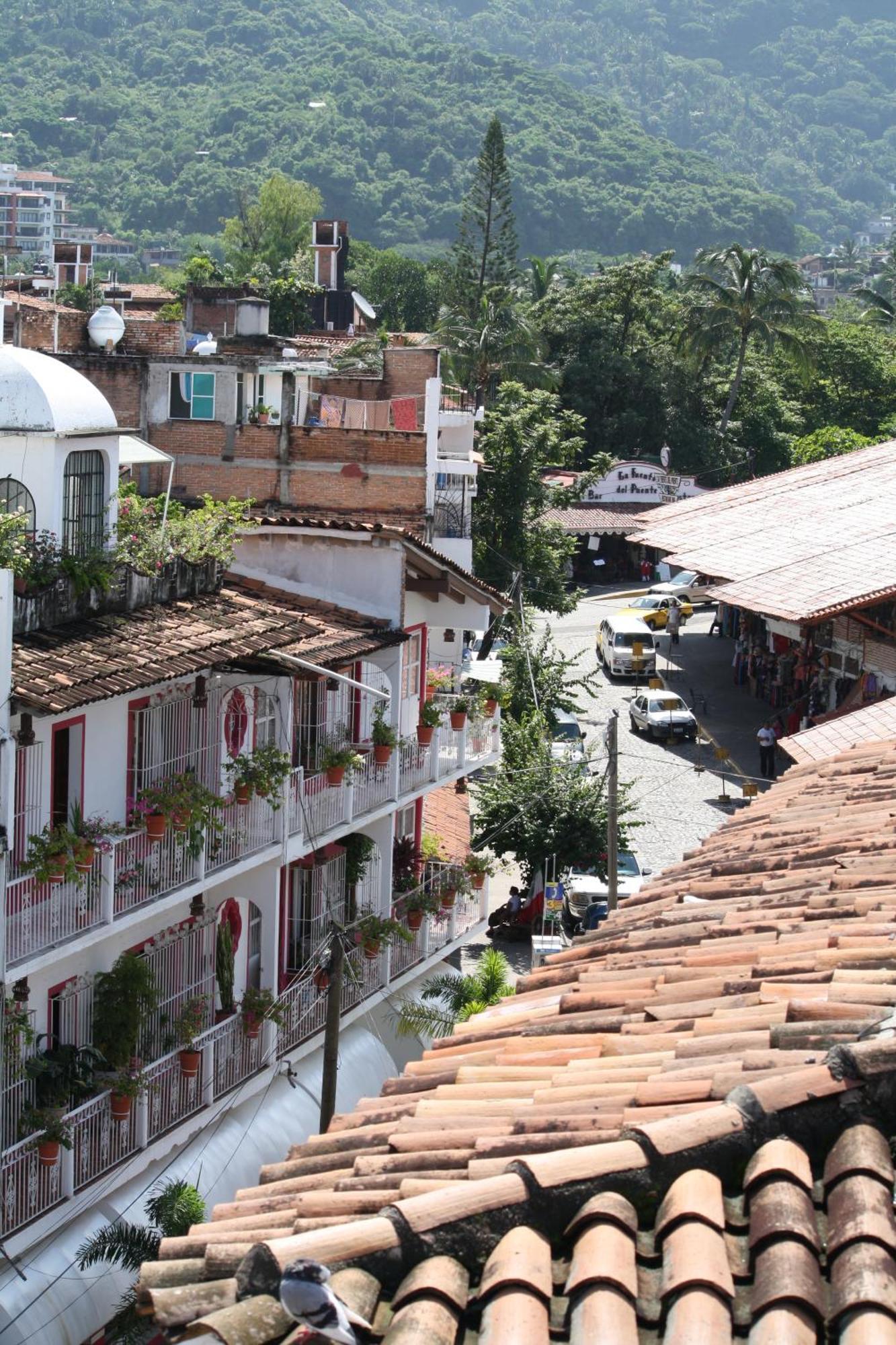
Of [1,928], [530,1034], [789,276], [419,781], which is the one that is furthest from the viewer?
[789,276]

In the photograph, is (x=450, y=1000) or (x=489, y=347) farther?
(x=489, y=347)

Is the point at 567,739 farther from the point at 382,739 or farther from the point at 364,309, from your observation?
the point at 364,309

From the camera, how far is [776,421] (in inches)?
3580

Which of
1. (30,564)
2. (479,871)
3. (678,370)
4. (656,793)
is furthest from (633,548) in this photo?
(30,564)

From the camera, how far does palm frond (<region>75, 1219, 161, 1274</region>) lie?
62.0 ft

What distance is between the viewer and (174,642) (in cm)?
2102

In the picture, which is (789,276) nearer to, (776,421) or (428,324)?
(776,421)

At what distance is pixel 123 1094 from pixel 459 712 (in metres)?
9.82

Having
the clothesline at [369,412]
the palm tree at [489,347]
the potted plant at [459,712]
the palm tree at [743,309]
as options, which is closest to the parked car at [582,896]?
the potted plant at [459,712]

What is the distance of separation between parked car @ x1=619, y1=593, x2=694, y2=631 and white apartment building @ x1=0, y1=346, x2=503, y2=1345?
35.4 metres

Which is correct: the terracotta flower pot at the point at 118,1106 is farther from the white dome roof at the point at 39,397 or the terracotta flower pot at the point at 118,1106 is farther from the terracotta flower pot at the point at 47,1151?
the white dome roof at the point at 39,397

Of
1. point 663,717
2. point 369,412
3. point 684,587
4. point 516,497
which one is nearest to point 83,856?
point 369,412

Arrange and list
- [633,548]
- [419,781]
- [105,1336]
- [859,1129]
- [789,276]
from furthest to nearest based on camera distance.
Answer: [789,276], [633,548], [419,781], [105,1336], [859,1129]

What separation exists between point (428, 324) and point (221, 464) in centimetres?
7686
